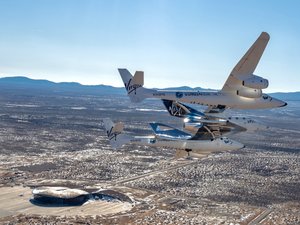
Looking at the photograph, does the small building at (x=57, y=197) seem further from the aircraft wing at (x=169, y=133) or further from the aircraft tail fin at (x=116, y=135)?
the aircraft wing at (x=169, y=133)

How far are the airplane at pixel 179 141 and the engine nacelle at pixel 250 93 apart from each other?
41.6 feet

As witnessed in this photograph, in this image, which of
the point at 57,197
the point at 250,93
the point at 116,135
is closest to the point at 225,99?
the point at 250,93

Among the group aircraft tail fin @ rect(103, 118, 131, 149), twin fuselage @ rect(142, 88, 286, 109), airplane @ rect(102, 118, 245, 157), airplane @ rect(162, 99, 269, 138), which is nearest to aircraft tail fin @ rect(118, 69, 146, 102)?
twin fuselage @ rect(142, 88, 286, 109)

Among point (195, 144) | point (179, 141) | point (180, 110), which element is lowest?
point (195, 144)

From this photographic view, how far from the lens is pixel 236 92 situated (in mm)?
49875

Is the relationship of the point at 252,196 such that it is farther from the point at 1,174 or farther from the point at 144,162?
the point at 1,174

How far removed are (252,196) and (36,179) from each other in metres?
48.5

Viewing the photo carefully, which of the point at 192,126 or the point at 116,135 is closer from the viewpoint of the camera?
the point at 192,126

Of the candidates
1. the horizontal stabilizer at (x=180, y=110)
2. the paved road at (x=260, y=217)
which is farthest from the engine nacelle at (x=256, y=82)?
the paved road at (x=260, y=217)

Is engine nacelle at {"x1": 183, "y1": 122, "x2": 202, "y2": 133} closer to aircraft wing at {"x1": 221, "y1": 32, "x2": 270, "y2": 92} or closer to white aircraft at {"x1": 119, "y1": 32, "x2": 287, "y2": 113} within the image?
white aircraft at {"x1": 119, "y1": 32, "x2": 287, "y2": 113}

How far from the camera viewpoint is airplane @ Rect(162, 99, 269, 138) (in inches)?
2199

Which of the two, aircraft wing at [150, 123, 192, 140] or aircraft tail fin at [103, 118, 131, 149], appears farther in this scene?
aircraft tail fin at [103, 118, 131, 149]

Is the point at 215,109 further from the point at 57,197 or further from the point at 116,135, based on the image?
the point at 57,197

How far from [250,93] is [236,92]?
152cm
